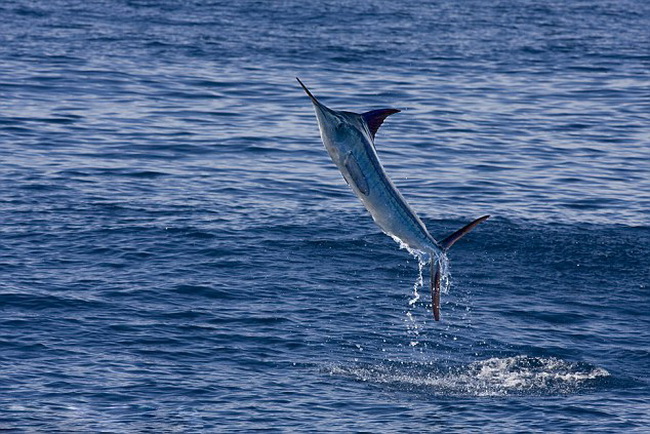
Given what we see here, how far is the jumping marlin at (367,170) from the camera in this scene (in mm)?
10562

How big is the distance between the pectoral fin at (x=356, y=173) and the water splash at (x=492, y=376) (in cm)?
721

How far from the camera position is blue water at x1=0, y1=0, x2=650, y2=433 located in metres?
16.9

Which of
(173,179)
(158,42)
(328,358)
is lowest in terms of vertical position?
(328,358)

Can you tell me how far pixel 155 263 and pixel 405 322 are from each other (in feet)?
17.0

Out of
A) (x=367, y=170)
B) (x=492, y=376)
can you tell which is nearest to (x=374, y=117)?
(x=367, y=170)

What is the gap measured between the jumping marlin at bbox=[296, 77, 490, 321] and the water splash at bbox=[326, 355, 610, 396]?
22.3 ft

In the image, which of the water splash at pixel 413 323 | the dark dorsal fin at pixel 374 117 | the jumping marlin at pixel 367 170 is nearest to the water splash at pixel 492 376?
the water splash at pixel 413 323

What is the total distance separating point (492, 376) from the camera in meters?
17.7

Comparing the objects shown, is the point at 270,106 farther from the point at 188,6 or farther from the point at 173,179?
the point at 188,6

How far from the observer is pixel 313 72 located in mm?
40406

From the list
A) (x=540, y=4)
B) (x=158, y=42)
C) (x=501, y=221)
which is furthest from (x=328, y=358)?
(x=540, y=4)

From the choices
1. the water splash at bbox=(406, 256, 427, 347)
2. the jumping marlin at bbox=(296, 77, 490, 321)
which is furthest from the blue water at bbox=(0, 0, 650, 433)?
the jumping marlin at bbox=(296, 77, 490, 321)

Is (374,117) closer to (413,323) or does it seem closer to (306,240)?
(413,323)

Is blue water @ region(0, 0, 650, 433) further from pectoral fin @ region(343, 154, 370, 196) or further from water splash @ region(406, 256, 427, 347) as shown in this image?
pectoral fin @ region(343, 154, 370, 196)
